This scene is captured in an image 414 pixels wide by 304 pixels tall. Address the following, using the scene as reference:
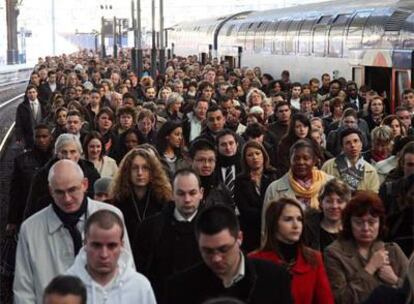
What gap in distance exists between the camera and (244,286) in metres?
4.17

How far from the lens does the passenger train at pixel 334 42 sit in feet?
62.8

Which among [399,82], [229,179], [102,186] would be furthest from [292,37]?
[102,186]

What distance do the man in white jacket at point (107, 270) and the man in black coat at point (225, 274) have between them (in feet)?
0.70

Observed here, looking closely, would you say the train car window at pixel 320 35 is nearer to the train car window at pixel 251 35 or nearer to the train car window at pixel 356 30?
the train car window at pixel 356 30

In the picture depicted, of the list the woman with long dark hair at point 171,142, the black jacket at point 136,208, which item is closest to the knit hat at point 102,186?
the black jacket at point 136,208

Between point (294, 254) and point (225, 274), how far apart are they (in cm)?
102

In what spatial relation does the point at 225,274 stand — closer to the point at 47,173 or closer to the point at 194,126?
the point at 47,173

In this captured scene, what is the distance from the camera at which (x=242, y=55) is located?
116 ft

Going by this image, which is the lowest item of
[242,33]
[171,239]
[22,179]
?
[22,179]

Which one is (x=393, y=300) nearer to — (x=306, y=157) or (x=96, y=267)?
(x=96, y=267)

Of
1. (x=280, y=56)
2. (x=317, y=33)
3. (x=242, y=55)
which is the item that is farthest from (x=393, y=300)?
(x=242, y=55)

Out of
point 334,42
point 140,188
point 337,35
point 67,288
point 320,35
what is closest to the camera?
point 67,288

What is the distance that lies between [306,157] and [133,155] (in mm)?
1210

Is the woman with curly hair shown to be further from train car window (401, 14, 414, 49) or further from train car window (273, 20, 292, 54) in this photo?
train car window (273, 20, 292, 54)
